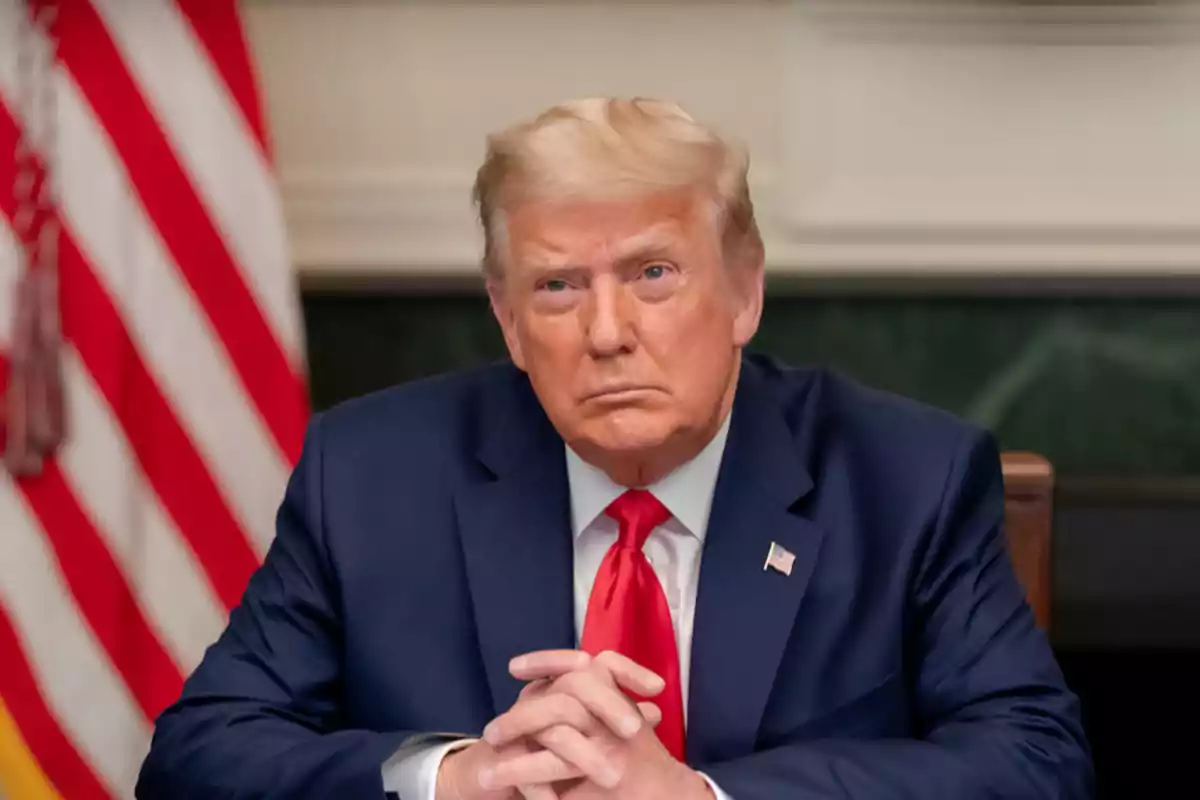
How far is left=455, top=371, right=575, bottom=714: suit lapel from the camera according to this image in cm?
137

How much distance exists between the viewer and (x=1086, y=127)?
75.5 inches

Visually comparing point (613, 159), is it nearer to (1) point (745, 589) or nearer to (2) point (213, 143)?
(1) point (745, 589)

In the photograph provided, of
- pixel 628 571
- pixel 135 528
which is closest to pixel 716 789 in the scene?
pixel 628 571

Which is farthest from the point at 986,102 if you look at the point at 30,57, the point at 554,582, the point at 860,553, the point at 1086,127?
the point at 30,57

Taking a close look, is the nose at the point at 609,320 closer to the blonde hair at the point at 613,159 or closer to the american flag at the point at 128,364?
the blonde hair at the point at 613,159

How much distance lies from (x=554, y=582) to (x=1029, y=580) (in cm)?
71

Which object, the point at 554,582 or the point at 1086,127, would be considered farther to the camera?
the point at 1086,127

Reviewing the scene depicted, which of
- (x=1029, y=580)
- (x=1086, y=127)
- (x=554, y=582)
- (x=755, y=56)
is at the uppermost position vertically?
(x=755, y=56)

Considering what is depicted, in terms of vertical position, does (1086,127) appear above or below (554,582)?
above

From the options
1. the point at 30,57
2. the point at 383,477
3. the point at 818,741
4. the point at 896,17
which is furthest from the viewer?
the point at 896,17

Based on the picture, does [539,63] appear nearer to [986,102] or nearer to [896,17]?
[896,17]

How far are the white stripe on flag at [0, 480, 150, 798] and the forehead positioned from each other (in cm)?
86

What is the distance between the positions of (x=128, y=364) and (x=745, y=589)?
0.89 metres

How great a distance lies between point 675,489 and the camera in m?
1.40
